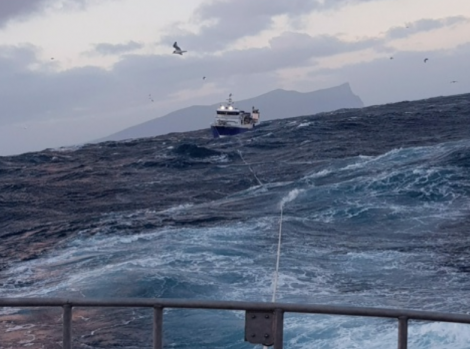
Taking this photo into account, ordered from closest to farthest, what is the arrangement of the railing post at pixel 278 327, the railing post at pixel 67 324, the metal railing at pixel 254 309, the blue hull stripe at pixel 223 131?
the metal railing at pixel 254 309, the railing post at pixel 278 327, the railing post at pixel 67 324, the blue hull stripe at pixel 223 131

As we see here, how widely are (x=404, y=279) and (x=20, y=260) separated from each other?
989cm

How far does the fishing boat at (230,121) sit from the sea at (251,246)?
30595 mm

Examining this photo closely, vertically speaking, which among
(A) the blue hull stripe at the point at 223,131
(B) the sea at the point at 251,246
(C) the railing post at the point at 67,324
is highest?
(A) the blue hull stripe at the point at 223,131

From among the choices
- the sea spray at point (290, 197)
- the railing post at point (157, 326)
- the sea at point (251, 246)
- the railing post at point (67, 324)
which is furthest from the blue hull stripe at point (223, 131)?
the railing post at point (157, 326)

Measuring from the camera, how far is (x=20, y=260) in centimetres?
1858

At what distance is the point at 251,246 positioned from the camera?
1752 cm

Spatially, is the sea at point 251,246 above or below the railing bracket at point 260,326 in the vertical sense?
below

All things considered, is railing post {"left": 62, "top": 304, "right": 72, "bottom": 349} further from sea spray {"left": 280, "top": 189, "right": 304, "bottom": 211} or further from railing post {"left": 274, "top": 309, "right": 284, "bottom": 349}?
sea spray {"left": 280, "top": 189, "right": 304, "bottom": 211}

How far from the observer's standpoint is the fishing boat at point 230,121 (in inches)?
2739

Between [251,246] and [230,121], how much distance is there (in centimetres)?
5362

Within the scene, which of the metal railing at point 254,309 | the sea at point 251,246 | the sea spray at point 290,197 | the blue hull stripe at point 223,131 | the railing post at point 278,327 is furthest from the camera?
the blue hull stripe at point 223,131

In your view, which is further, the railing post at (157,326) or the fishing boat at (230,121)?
the fishing boat at (230,121)

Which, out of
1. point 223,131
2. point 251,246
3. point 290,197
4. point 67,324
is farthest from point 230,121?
point 67,324

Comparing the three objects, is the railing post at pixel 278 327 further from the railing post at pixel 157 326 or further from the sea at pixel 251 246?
the sea at pixel 251 246
